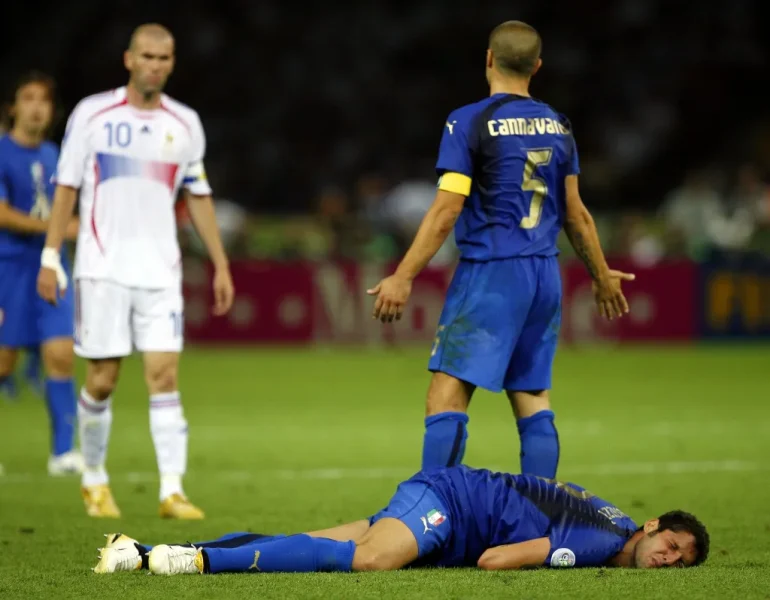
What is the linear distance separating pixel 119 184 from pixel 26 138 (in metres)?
2.17

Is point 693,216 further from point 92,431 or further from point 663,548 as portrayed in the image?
point 663,548

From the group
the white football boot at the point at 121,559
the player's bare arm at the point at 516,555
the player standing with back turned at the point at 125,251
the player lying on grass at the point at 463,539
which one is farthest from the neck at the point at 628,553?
the player standing with back turned at the point at 125,251

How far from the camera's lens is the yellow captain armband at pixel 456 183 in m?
6.16

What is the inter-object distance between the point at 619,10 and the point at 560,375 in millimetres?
15755

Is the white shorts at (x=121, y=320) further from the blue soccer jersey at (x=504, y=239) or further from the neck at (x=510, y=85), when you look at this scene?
the neck at (x=510, y=85)

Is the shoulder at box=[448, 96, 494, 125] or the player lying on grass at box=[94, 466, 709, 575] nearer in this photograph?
the player lying on grass at box=[94, 466, 709, 575]

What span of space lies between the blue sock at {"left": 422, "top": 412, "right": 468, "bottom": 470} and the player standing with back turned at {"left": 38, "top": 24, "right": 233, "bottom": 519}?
1.67 m

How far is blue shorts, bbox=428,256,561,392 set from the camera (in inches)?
245

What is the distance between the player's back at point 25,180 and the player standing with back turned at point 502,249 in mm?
3812

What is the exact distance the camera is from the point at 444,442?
613 centimetres

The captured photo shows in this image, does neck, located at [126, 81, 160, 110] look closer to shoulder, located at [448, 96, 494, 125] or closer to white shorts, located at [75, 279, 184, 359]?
white shorts, located at [75, 279, 184, 359]

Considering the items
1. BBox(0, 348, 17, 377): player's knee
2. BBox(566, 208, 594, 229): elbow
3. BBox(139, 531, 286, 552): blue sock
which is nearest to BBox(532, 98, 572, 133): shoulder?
BBox(566, 208, 594, 229): elbow

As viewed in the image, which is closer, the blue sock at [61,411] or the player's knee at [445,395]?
the player's knee at [445,395]

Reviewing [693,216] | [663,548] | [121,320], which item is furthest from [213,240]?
[693,216]
